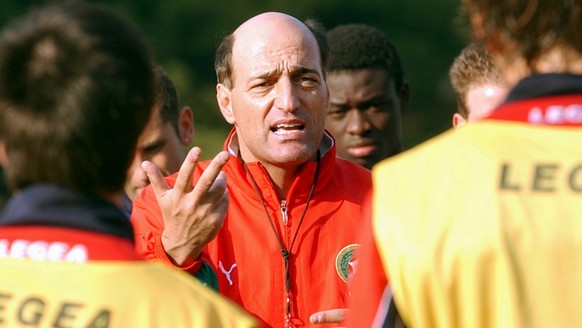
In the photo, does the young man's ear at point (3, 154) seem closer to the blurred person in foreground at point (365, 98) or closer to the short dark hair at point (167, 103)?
the short dark hair at point (167, 103)

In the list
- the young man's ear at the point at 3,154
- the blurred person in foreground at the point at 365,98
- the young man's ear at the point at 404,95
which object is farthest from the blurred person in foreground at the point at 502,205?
the young man's ear at the point at 404,95

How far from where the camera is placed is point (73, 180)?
3.04 m

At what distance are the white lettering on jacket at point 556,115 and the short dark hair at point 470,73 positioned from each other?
2.93m

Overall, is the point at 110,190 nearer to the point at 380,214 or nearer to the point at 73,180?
the point at 73,180

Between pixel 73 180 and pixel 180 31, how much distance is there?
1019 inches

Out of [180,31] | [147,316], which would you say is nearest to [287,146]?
[147,316]

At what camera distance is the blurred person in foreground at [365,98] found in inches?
290

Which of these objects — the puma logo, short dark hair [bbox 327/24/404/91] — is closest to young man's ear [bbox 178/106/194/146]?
short dark hair [bbox 327/24/404/91]

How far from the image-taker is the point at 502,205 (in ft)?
10.1

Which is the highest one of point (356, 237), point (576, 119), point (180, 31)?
point (576, 119)

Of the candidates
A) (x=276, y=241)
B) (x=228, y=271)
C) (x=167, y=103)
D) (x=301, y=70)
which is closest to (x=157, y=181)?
(x=228, y=271)

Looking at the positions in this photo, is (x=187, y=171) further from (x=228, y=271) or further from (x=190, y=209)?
(x=228, y=271)

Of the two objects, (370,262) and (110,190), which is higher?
(110,190)

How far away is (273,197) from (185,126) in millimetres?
1708
